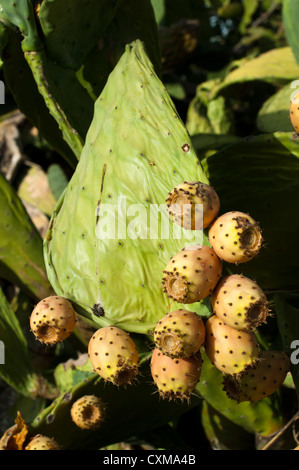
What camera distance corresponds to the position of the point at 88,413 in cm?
147

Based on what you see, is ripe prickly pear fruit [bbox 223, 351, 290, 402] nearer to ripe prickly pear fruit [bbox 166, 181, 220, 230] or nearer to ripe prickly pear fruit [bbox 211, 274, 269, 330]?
ripe prickly pear fruit [bbox 211, 274, 269, 330]

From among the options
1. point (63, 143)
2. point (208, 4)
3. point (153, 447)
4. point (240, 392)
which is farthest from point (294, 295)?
point (208, 4)

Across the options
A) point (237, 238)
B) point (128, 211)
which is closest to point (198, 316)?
point (237, 238)

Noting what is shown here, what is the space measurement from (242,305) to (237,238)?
130mm

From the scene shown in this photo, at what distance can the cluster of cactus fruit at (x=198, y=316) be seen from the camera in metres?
1.11

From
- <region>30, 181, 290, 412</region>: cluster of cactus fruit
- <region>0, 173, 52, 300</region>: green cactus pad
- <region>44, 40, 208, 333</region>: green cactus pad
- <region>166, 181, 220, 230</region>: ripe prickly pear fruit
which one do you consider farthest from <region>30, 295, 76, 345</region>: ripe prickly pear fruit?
<region>0, 173, 52, 300</region>: green cactus pad

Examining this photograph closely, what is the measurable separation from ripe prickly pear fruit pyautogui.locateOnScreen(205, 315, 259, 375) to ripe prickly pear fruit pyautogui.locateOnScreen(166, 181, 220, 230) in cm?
21

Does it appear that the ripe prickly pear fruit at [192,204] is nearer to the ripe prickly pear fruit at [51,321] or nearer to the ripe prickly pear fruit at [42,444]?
the ripe prickly pear fruit at [51,321]

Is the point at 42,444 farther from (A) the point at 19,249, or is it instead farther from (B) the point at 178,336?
(A) the point at 19,249

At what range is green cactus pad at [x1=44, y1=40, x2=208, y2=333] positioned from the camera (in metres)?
1.31

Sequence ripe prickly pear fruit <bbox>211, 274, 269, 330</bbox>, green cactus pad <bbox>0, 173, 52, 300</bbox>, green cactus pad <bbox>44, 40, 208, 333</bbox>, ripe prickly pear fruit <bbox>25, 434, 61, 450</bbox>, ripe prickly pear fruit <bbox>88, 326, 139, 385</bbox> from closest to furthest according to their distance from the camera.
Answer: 1. ripe prickly pear fruit <bbox>211, 274, 269, 330</bbox>
2. ripe prickly pear fruit <bbox>88, 326, 139, 385</bbox>
3. green cactus pad <bbox>44, 40, 208, 333</bbox>
4. ripe prickly pear fruit <bbox>25, 434, 61, 450</bbox>
5. green cactus pad <bbox>0, 173, 52, 300</bbox>

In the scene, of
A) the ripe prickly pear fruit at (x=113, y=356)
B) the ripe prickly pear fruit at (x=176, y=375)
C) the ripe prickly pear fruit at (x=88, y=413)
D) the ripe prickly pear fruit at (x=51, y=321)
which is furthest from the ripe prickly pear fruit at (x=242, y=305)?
the ripe prickly pear fruit at (x=88, y=413)

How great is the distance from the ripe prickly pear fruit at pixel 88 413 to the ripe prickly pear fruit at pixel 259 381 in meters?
0.34
